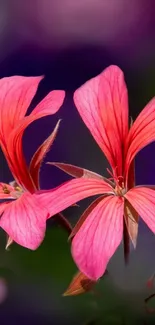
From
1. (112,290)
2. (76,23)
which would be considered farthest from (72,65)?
(112,290)

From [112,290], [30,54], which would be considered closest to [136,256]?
[112,290]

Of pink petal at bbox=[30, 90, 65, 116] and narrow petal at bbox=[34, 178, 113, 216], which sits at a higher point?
pink petal at bbox=[30, 90, 65, 116]

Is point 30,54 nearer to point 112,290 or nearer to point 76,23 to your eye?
point 76,23

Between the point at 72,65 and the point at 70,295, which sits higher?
the point at 72,65

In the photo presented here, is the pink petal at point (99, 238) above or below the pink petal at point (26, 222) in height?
below

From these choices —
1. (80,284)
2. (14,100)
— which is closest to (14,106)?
(14,100)

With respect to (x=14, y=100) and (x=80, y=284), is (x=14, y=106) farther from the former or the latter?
(x=80, y=284)
